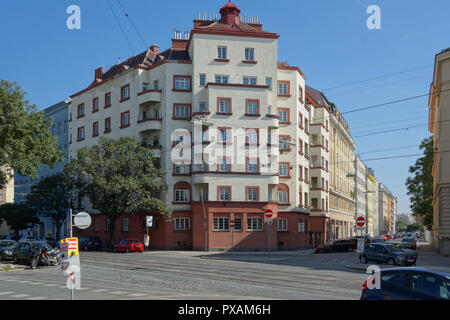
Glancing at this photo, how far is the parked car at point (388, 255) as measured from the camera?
33.1 meters

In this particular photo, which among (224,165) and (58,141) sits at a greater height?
(58,141)

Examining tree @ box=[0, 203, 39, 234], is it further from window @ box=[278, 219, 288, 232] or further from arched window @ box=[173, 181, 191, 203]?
window @ box=[278, 219, 288, 232]

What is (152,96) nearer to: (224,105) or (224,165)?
(224,105)

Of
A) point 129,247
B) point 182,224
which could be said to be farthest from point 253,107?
point 129,247

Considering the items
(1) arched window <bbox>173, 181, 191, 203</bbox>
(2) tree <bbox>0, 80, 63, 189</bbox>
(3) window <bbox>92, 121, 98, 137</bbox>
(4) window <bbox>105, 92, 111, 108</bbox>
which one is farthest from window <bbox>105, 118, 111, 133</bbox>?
(2) tree <bbox>0, 80, 63, 189</bbox>

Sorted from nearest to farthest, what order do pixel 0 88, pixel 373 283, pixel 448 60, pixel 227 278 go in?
pixel 373 283 < pixel 227 278 < pixel 0 88 < pixel 448 60

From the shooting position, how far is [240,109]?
51.8 m

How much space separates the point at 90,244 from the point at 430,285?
152 ft

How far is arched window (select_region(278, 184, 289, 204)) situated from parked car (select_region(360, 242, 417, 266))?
68.3ft

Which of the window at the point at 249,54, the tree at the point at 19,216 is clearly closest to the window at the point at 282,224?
the window at the point at 249,54

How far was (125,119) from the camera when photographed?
2315 inches
